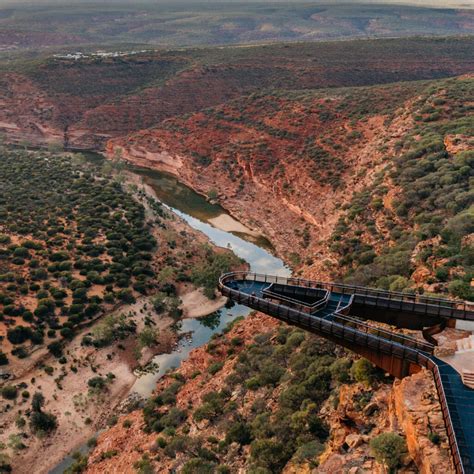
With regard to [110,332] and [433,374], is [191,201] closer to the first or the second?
[110,332]

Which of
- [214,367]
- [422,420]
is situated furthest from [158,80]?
[422,420]

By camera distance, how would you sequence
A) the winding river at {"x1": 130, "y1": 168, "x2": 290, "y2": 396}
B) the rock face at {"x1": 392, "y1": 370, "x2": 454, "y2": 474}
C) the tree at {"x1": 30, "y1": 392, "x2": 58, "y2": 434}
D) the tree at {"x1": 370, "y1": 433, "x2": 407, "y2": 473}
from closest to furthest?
the rock face at {"x1": 392, "y1": 370, "x2": 454, "y2": 474}
the tree at {"x1": 370, "y1": 433, "x2": 407, "y2": 473}
the tree at {"x1": 30, "y1": 392, "x2": 58, "y2": 434}
the winding river at {"x1": 130, "y1": 168, "x2": 290, "y2": 396}

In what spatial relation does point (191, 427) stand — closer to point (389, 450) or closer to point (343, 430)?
point (343, 430)

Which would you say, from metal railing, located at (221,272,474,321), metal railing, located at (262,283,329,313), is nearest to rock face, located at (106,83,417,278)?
metal railing, located at (262,283,329,313)

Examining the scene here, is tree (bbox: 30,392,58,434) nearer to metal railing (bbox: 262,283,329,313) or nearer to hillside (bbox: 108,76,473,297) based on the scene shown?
metal railing (bbox: 262,283,329,313)

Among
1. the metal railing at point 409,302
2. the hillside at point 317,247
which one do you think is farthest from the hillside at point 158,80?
the metal railing at point 409,302

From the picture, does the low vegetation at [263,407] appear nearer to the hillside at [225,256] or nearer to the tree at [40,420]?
the hillside at [225,256]

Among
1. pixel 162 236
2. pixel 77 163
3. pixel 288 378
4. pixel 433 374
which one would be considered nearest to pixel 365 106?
pixel 162 236
